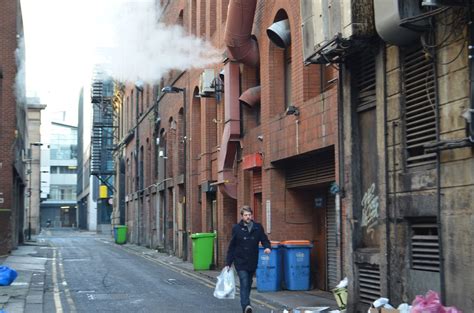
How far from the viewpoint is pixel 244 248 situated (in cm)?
1104

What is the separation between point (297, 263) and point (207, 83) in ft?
27.3

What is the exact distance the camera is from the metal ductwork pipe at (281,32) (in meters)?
15.7

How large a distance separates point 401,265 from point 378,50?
325 cm

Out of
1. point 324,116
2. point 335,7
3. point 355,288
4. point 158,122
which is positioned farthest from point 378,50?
point 158,122

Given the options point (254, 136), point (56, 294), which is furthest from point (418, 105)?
point (56, 294)

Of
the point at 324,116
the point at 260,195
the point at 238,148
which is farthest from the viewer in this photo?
the point at 238,148

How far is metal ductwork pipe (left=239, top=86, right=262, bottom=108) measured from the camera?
716 inches

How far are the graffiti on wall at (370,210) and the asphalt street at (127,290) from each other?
2.37m

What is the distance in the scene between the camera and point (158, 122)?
32812 mm

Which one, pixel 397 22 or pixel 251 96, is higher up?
pixel 251 96

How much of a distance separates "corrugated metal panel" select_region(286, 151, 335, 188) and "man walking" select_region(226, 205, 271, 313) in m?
3.37

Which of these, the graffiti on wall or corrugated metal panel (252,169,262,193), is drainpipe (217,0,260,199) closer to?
corrugated metal panel (252,169,262,193)

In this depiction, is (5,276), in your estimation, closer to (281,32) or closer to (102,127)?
(281,32)

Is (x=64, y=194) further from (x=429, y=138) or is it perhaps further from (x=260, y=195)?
(x=429, y=138)
